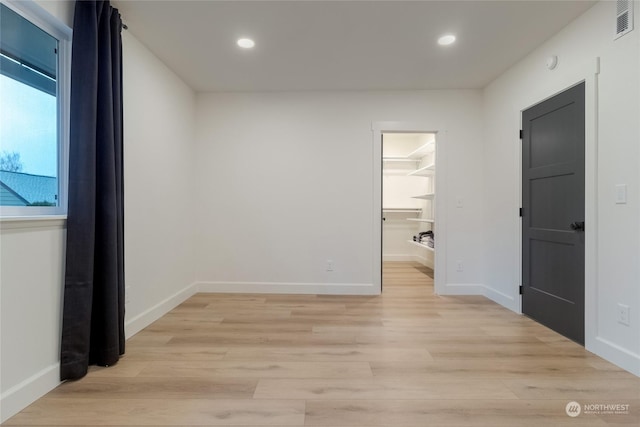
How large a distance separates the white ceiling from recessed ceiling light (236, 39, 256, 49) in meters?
0.06

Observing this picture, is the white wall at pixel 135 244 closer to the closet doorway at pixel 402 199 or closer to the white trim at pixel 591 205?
the white trim at pixel 591 205

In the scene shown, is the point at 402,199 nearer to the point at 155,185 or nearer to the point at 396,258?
the point at 396,258

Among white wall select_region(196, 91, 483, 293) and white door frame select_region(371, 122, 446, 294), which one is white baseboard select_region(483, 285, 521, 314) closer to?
white wall select_region(196, 91, 483, 293)

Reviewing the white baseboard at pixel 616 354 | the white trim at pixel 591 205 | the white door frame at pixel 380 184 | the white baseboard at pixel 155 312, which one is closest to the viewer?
the white baseboard at pixel 616 354

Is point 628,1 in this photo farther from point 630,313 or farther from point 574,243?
point 630,313

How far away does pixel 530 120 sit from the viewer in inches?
111

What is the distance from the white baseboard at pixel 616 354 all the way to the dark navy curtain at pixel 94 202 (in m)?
3.34

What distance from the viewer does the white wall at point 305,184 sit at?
362 cm

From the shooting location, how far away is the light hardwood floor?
1.48 m

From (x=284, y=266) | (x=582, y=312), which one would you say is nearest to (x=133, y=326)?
(x=284, y=266)

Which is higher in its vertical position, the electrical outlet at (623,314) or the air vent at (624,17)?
the air vent at (624,17)

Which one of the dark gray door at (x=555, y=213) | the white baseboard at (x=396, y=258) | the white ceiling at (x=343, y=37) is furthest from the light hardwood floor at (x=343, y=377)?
the white baseboard at (x=396, y=258)

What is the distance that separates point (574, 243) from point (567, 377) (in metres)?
1.05

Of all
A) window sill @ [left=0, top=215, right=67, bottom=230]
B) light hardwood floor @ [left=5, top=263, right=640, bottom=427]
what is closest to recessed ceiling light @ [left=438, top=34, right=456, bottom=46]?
light hardwood floor @ [left=5, top=263, right=640, bottom=427]
